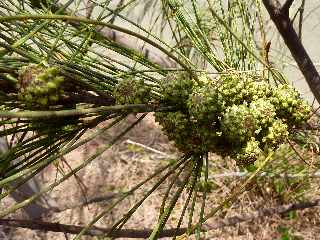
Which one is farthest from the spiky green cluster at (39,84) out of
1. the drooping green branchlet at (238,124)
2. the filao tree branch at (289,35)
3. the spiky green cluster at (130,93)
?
the filao tree branch at (289,35)

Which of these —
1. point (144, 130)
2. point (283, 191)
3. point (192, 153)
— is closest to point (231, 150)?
point (192, 153)

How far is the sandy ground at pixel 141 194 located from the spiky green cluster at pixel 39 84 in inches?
57.1

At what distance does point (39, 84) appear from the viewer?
1.61 ft

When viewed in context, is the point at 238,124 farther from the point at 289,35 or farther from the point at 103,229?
the point at 103,229

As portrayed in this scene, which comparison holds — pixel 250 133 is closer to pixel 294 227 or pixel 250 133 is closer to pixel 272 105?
pixel 272 105

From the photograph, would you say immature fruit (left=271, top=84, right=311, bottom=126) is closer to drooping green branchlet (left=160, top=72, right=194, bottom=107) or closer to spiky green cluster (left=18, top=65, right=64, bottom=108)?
drooping green branchlet (left=160, top=72, right=194, bottom=107)

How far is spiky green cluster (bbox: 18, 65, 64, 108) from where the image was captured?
49 cm

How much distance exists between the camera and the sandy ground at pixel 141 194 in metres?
2.05

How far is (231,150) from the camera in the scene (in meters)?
0.69

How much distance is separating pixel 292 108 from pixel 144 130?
1896 mm

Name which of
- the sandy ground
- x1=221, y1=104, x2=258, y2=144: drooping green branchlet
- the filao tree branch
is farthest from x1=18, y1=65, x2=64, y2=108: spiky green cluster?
the sandy ground

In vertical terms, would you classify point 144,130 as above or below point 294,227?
above

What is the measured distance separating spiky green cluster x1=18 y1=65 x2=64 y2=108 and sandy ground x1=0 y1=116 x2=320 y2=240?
145cm

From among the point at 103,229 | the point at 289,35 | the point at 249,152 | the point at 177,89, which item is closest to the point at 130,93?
the point at 177,89
